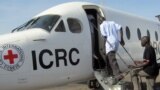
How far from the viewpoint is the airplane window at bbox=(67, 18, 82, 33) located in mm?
10795

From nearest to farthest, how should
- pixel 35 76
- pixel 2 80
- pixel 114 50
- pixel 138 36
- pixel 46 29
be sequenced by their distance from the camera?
pixel 2 80 < pixel 35 76 < pixel 46 29 < pixel 114 50 < pixel 138 36

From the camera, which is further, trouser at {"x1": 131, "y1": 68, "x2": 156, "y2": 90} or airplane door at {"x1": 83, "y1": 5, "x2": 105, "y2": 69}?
airplane door at {"x1": 83, "y1": 5, "x2": 105, "y2": 69}

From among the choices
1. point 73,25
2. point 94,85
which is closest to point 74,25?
point 73,25

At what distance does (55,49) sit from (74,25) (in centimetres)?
131

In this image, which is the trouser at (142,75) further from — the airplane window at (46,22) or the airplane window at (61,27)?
the airplane window at (46,22)

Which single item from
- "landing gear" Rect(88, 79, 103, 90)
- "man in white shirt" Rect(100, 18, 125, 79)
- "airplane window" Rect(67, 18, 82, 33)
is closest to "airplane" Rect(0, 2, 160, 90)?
"airplane window" Rect(67, 18, 82, 33)

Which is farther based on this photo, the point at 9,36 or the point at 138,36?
the point at 138,36

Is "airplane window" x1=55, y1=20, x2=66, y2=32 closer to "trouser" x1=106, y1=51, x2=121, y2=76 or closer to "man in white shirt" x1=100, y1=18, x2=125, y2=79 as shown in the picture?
"man in white shirt" x1=100, y1=18, x2=125, y2=79

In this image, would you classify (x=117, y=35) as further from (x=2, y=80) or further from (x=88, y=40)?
(x=2, y=80)

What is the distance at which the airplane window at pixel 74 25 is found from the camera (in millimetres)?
10795

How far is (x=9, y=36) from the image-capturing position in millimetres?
9211

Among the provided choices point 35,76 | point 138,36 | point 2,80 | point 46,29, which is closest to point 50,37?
point 46,29

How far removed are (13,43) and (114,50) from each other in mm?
3211

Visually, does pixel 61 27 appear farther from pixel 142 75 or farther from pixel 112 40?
pixel 142 75
